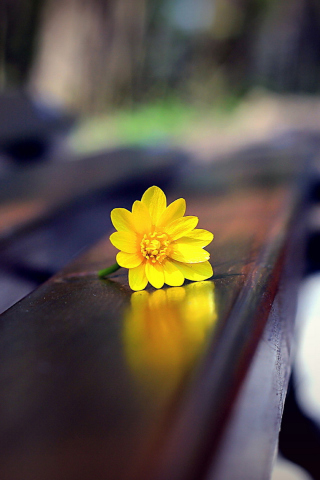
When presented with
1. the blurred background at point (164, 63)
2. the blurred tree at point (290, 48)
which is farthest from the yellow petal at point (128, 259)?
the blurred tree at point (290, 48)

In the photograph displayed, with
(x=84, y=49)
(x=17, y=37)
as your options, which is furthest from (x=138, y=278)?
(x=17, y=37)

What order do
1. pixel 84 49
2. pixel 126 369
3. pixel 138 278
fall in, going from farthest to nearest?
pixel 84 49
pixel 138 278
pixel 126 369

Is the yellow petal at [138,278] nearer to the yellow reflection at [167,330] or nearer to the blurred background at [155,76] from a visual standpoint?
the yellow reflection at [167,330]

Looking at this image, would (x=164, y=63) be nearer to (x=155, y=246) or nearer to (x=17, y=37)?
(x=17, y=37)

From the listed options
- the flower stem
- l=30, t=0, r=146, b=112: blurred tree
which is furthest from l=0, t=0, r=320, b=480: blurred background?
the flower stem

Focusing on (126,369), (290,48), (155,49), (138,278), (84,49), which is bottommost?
(126,369)

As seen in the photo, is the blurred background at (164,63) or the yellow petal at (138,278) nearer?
the yellow petal at (138,278)

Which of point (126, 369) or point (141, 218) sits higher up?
point (141, 218)

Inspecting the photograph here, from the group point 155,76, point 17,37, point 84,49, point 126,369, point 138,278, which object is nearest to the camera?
point 126,369
